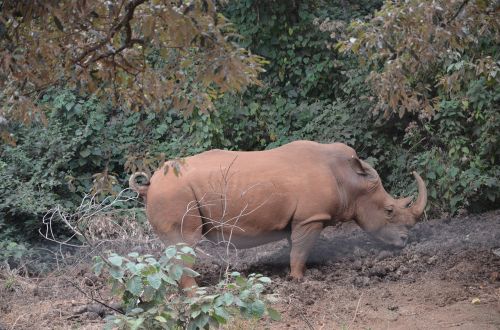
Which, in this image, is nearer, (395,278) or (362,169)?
(395,278)

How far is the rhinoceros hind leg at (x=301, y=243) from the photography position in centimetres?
866

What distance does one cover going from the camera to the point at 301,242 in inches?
340

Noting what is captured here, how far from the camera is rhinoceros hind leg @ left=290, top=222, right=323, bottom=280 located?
8656 mm

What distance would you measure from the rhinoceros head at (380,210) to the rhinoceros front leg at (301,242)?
2.46 ft

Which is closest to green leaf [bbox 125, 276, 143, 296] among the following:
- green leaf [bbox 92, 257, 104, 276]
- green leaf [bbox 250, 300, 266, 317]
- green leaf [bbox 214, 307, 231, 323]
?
green leaf [bbox 92, 257, 104, 276]

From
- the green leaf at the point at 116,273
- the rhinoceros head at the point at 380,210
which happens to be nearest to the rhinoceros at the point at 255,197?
the rhinoceros head at the point at 380,210

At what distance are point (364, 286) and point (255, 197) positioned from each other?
1.37m

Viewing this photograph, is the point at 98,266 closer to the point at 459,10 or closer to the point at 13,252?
the point at 459,10

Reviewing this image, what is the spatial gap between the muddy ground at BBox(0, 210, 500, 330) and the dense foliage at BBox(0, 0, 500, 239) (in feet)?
4.10

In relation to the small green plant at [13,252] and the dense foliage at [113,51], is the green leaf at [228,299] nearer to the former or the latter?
the dense foliage at [113,51]

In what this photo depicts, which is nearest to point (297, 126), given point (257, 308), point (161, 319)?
point (257, 308)

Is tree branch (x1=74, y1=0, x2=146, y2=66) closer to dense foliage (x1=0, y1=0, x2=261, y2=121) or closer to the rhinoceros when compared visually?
dense foliage (x1=0, y1=0, x2=261, y2=121)

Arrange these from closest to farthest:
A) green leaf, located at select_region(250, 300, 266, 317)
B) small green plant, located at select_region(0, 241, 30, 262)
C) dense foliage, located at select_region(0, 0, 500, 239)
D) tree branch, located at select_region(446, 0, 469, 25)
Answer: green leaf, located at select_region(250, 300, 266, 317) → tree branch, located at select_region(446, 0, 469, 25) → small green plant, located at select_region(0, 241, 30, 262) → dense foliage, located at select_region(0, 0, 500, 239)

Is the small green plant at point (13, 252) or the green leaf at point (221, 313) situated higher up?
the green leaf at point (221, 313)
